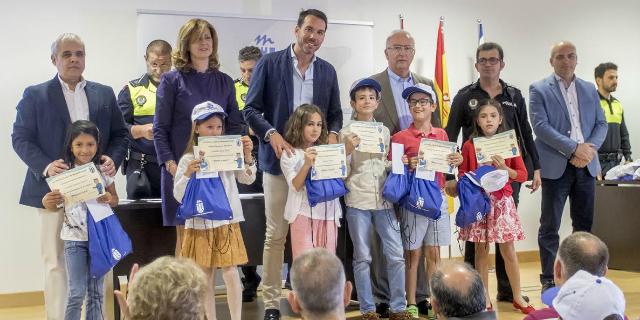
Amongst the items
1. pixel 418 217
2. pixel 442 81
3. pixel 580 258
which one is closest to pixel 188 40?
pixel 418 217

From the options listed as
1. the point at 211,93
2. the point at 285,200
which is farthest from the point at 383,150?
the point at 211,93

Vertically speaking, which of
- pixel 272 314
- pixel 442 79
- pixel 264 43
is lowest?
pixel 272 314

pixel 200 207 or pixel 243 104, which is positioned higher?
pixel 243 104

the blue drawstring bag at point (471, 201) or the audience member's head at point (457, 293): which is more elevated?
the blue drawstring bag at point (471, 201)

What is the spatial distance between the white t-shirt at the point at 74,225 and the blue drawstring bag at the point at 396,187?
1.71 meters

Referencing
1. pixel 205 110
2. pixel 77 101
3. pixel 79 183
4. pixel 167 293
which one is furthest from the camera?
pixel 77 101

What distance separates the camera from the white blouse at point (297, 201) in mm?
4133

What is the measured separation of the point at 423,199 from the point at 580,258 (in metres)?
1.93

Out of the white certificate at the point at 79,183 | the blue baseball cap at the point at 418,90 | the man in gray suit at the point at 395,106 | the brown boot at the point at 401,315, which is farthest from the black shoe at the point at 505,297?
the white certificate at the point at 79,183

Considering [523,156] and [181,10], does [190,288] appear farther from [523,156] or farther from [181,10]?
[181,10]

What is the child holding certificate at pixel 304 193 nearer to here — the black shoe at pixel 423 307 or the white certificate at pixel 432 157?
the white certificate at pixel 432 157

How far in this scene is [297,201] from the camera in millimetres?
4168

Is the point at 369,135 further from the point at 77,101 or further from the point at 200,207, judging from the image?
the point at 77,101

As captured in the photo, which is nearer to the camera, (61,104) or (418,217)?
(61,104)
